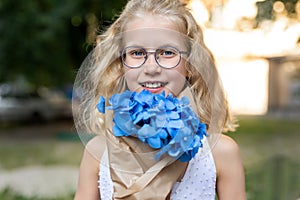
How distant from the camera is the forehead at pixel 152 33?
4.89 ft

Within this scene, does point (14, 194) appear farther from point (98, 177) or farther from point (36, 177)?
point (98, 177)

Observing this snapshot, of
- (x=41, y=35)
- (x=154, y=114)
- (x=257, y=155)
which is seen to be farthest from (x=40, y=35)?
(x=154, y=114)

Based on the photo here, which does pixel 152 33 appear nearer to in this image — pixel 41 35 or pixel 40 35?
pixel 41 35

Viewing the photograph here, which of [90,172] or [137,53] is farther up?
[137,53]

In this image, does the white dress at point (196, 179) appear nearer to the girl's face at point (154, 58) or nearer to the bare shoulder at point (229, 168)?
the bare shoulder at point (229, 168)

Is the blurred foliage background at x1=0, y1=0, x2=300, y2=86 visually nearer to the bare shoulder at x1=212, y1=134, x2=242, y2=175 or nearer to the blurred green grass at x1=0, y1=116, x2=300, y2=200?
the blurred green grass at x1=0, y1=116, x2=300, y2=200

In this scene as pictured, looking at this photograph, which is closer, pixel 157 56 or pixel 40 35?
pixel 157 56

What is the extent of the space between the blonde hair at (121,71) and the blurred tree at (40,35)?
9.29m

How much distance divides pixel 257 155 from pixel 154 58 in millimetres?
8764

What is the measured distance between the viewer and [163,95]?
142 centimetres

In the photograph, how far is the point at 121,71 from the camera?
157 centimetres

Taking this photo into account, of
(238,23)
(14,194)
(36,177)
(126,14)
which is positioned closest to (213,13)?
(238,23)

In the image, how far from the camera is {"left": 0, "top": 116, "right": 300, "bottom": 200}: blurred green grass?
5.10m

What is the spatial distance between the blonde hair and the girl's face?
4 cm
